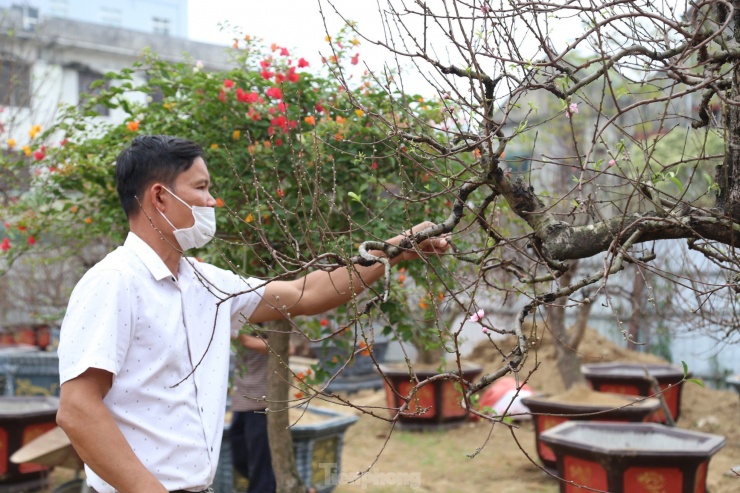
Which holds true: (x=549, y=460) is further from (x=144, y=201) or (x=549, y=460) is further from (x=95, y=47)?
(x=95, y=47)

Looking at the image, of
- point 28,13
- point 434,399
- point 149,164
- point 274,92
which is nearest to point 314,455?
point 274,92

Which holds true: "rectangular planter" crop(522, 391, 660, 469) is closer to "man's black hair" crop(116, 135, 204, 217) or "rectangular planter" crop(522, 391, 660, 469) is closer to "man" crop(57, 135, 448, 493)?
"man" crop(57, 135, 448, 493)

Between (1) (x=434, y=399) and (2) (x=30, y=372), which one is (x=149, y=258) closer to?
(1) (x=434, y=399)

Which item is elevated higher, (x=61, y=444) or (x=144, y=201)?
(x=144, y=201)

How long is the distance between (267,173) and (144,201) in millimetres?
1845

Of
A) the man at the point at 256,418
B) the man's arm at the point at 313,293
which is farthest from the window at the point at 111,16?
the man's arm at the point at 313,293

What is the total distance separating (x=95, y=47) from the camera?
22.8 m

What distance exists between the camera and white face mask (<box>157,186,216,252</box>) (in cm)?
259

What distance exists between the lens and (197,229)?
261 cm

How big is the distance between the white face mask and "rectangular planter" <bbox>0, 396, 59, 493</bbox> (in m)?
4.86

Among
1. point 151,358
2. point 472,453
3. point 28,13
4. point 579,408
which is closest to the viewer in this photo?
point 151,358

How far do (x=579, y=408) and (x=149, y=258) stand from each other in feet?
17.2

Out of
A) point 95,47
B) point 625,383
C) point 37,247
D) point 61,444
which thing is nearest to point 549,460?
point 625,383

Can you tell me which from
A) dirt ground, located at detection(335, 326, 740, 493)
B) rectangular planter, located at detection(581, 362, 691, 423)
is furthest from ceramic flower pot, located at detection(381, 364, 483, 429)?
rectangular planter, located at detection(581, 362, 691, 423)
